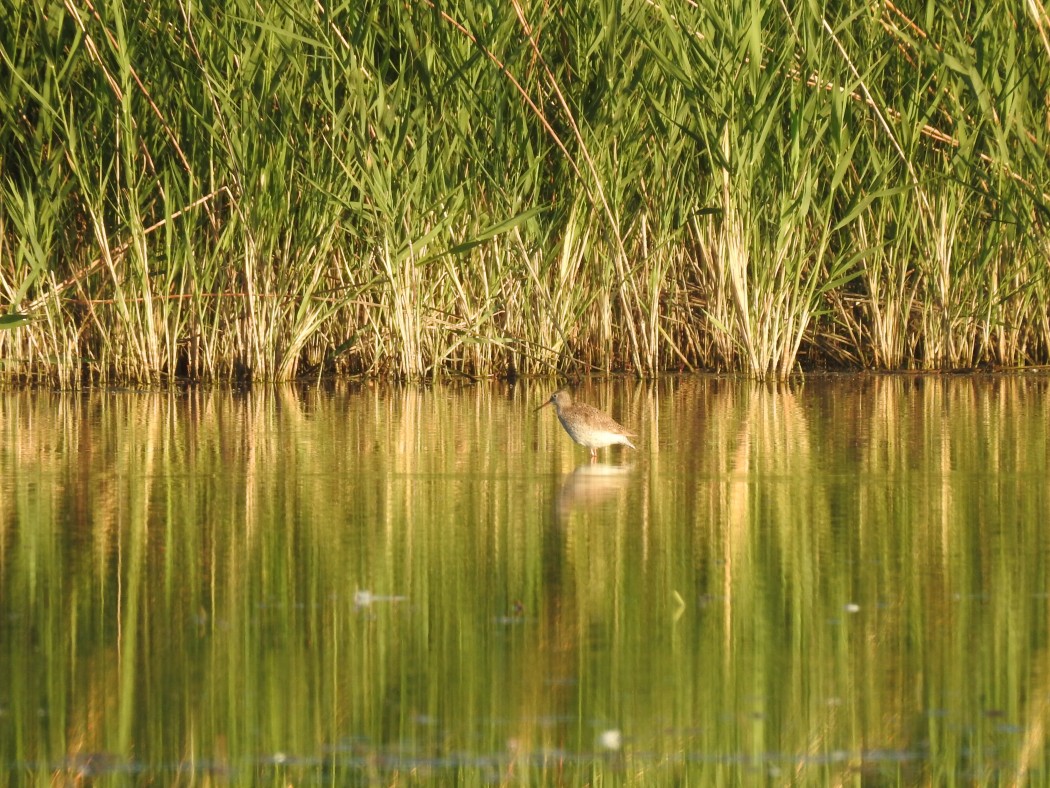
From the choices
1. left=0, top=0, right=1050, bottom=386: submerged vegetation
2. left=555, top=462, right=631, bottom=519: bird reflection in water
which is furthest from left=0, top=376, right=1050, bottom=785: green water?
left=0, top=0, right=1050, bottom=386: submerged vegetation

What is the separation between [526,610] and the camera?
4.56m

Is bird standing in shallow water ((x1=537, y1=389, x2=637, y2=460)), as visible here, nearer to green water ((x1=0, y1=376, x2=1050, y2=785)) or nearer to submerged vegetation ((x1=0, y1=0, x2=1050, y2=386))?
green water ((x1=0, y1=376, x2=1050, y2=785))

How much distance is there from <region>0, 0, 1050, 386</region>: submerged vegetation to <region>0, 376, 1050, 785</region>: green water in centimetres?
274

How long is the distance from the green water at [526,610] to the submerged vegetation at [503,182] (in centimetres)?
274

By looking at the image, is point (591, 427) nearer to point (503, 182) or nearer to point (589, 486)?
point (589, 486)

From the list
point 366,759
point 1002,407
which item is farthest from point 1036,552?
point 1002,407

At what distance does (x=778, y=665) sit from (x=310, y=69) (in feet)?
24.3

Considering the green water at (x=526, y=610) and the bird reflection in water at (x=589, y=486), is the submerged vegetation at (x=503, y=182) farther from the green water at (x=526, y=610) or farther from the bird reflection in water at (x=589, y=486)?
the bird reflection in water at (x=589, y=486)

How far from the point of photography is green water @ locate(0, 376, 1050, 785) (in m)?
3.47

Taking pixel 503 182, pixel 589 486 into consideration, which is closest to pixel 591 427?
pixel 589 486

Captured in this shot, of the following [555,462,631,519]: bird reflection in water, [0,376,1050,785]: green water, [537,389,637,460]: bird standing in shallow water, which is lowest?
[0,376,1050,785]: green water

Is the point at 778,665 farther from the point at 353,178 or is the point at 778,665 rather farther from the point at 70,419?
the point at 353,178

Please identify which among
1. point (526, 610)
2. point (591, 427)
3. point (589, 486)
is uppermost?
point (591, 427)

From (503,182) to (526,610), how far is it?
670cm
